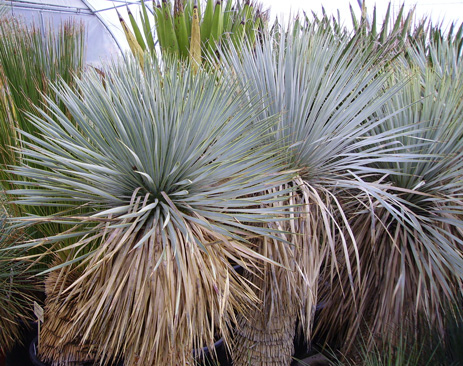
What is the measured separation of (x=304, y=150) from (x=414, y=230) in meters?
0.70

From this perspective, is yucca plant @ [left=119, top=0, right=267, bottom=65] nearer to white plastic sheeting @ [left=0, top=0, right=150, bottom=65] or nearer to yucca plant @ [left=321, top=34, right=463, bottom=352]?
yucca plant @ [left=321, top=34, right=463, bottom=352]

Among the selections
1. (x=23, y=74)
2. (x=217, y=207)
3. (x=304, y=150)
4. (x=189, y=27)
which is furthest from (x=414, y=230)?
(x=189, y=27)

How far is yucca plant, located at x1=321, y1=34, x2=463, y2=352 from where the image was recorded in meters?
2.07

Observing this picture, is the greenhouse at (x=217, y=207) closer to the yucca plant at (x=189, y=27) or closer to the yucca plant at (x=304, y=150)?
the yucca plant at (x=304, y=150)

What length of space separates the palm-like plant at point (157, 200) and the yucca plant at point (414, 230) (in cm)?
78

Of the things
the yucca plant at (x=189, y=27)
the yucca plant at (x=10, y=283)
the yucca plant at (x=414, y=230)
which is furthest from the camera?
the yucca plant at (x=189, y=27)

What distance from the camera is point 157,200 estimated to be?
1.50 meters

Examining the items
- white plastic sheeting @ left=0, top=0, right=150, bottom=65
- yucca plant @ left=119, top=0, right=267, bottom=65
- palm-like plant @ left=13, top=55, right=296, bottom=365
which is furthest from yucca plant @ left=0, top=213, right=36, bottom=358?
white plastic sheeting @ left=0, top=0, right=150, bottom=65

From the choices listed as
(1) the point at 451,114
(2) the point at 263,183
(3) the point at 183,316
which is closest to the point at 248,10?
(1) the point at 451,114

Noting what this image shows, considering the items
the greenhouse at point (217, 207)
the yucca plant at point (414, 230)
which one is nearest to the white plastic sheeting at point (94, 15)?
the greenhouse at point (217, 207)

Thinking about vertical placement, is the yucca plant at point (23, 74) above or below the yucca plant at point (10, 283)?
above

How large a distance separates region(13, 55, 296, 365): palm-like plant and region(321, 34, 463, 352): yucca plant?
779mm

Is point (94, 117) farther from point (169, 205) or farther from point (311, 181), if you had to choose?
point (311, 181)

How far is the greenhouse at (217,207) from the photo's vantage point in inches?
58.6
